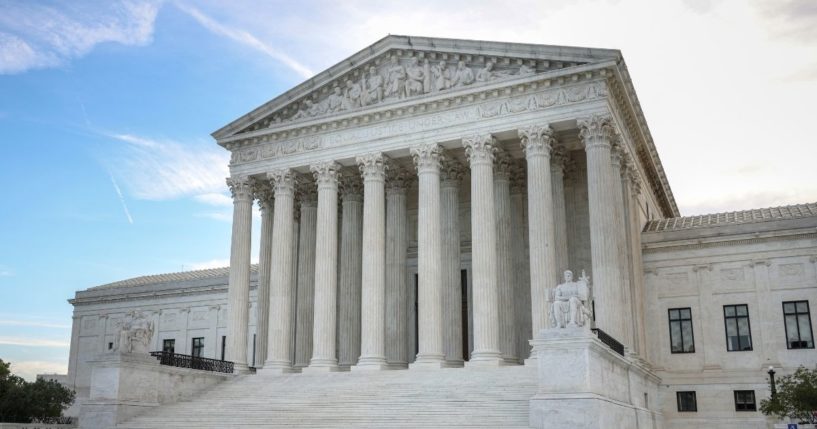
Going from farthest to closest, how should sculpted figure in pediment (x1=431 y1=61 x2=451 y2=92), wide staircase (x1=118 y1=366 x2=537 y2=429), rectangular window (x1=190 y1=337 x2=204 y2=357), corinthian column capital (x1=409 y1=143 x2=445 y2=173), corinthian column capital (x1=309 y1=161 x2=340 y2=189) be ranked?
rectangular window (x1=190 y1=337 x2=204 y2=357) < corinthian column capital (x1=309 y1=161 x2=340 y2=189) < sculpted figure in pediment (x1=431 y1=61 x2=451 y2=92) < corinthian column capital (x1=409 y1=143 x2=445 y2=173) < wide staircase (x1=118 y1=366 x2=537 y2=429)

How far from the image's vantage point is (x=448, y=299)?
1606 inches

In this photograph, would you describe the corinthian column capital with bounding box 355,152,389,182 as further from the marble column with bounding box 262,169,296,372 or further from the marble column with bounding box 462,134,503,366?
the marble column with bounding box 262,169,296,372

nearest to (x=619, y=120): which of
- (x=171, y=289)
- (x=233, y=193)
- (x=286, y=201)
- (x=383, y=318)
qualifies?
(x=383, y=318)

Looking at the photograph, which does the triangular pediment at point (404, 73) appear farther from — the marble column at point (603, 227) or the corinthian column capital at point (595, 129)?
the marble column at point (603, 227)

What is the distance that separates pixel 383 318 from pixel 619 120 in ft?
47.9

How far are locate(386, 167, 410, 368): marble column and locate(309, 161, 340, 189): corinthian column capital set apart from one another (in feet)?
9.22

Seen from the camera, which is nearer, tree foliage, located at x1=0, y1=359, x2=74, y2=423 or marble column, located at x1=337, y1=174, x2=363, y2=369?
tree foliage, located at x1=0, y1=359, x2=74, y2=423

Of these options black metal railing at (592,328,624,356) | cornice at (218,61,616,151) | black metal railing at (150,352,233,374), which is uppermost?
cornice at (218,61,616,151)

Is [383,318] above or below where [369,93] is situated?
below

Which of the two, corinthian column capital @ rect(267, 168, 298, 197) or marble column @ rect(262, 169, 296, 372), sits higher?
corinthian column capital @ rect(267, 168, 298, 197)

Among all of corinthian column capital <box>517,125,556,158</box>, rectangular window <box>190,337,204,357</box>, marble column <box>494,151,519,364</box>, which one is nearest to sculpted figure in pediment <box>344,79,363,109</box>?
marble column <box>494,151,519,364</box>

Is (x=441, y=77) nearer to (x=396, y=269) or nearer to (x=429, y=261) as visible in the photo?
(x=429, y=261)

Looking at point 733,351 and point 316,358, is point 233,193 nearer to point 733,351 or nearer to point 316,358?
point 316,358

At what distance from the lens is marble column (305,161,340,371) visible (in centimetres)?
3984
